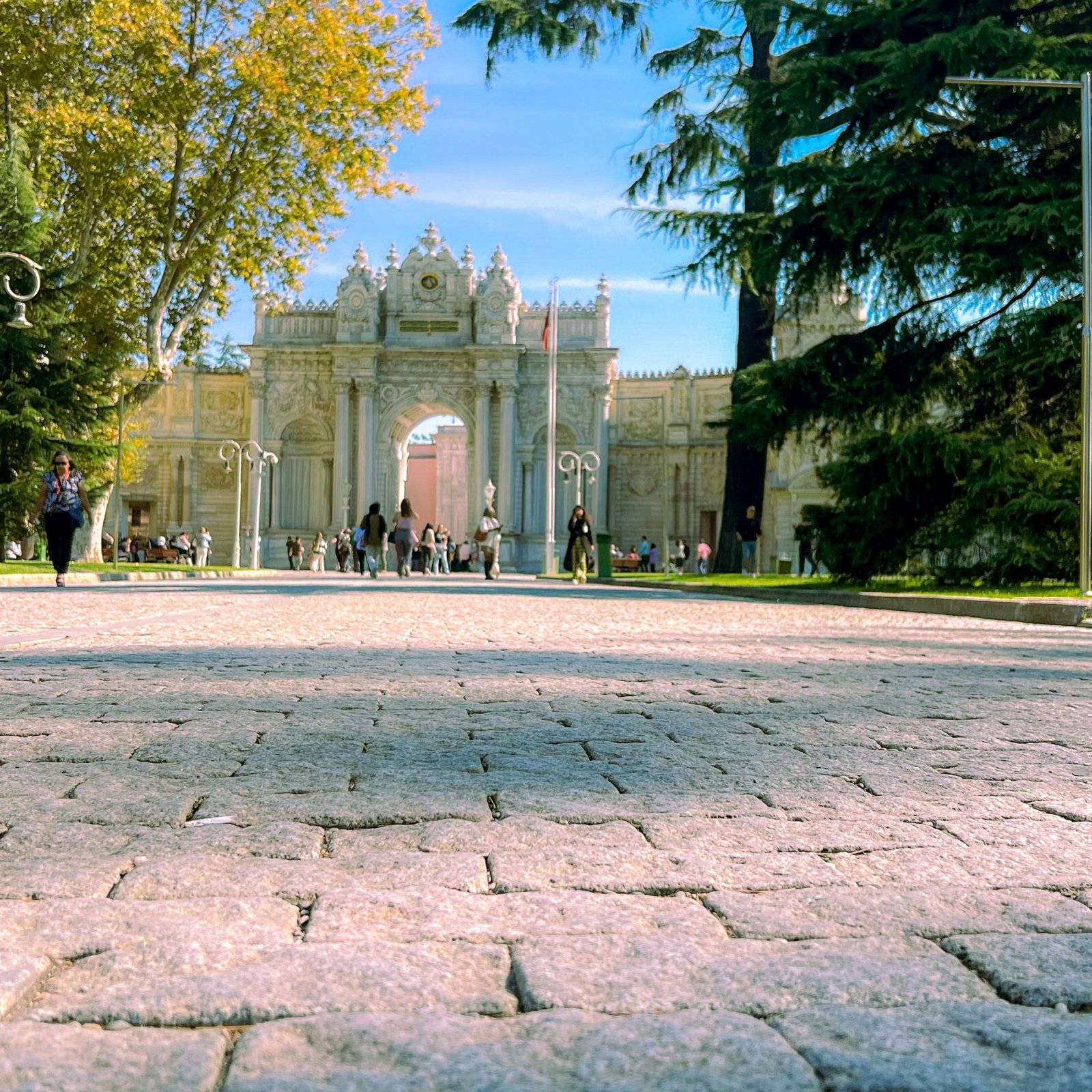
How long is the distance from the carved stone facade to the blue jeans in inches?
997

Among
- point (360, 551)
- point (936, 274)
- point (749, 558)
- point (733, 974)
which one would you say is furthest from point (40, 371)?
point (733, 974)

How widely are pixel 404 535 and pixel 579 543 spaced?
4311 mm

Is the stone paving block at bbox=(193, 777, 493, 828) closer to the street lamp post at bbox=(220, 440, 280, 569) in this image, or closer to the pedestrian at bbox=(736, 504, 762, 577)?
the pedestrian at bbox=(736, 504, 762, 577)

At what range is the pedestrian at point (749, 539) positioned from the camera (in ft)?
89.9

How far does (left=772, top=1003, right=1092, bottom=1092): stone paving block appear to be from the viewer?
1571 millimetres

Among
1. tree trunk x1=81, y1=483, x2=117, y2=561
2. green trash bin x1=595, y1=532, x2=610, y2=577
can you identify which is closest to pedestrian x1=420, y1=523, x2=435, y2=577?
green trash bin x1=595, y1=532, x2=610, y2=577

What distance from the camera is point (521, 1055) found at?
1646 millimetres

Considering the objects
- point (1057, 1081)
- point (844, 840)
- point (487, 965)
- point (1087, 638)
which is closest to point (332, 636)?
point (1087, 638)

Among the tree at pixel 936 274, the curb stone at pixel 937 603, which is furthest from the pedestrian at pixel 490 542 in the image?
the tree at pixel 936 274

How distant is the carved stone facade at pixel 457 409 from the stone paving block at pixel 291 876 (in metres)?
50.5

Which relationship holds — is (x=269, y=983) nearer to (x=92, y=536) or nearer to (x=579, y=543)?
(x=579, y=543)

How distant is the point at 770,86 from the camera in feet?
65.5

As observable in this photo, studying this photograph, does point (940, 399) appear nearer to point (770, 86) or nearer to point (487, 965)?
point (770, 86)

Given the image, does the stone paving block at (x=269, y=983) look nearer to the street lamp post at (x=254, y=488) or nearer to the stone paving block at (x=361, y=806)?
the stone paving block at (x=361, y=806)
